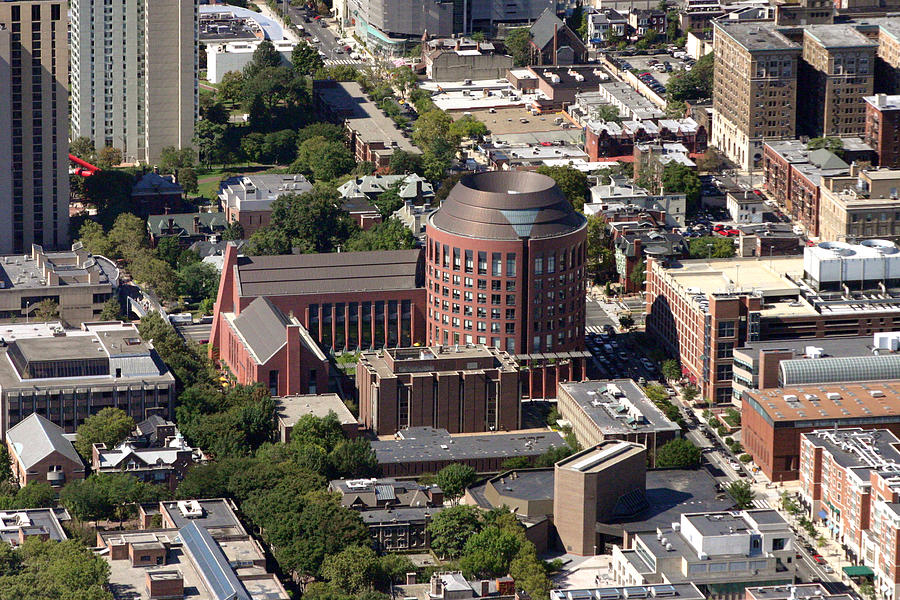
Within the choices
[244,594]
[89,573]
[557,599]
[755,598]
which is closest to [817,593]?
[755,598]

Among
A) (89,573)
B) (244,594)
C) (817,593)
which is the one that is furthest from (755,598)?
(89,573)

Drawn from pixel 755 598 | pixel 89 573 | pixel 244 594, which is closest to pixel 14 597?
pixel 89 573

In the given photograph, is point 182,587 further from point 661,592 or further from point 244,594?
point 661,592

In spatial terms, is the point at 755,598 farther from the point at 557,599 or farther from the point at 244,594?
the point at 244,594

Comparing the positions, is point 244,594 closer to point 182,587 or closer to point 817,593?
point 182,587

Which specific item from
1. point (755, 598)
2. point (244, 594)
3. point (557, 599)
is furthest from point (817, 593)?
point (244, 594)

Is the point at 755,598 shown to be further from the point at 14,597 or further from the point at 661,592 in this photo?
the point at 14,597
